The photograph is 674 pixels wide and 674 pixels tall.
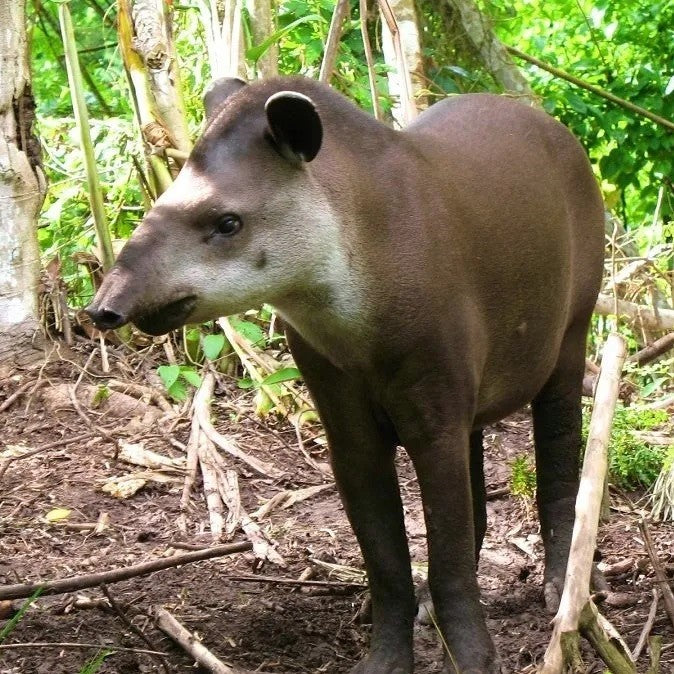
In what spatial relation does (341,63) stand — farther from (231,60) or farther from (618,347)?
(618,347)

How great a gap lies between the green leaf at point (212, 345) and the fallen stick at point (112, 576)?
1.49m

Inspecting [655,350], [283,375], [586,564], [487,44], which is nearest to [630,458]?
[655,350]

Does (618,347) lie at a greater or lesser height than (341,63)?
lesser

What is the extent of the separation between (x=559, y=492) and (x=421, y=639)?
0.77m

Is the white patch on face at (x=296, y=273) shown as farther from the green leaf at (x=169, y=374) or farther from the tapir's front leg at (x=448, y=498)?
the green leaf at (x=169, y=374)

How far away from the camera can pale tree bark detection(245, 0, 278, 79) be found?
620 cm

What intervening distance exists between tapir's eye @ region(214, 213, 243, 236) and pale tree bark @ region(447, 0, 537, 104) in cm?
512

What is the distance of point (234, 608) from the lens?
4195 mm

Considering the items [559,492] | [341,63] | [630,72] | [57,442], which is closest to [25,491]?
[57,442]

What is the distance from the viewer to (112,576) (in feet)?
12.7

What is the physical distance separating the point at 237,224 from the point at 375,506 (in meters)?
1.10

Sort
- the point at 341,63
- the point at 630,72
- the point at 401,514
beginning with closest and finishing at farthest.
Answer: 1. the point at 401,514
2. the point at 341,63
3. the point at 630,72

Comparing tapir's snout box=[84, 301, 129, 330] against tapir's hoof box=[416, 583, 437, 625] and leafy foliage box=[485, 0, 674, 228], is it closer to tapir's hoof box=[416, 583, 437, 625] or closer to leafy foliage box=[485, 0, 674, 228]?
tapir's hoof box=[416, 583, 437, 625]

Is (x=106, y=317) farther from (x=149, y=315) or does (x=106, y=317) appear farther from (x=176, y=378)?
(x=176, y=378)
